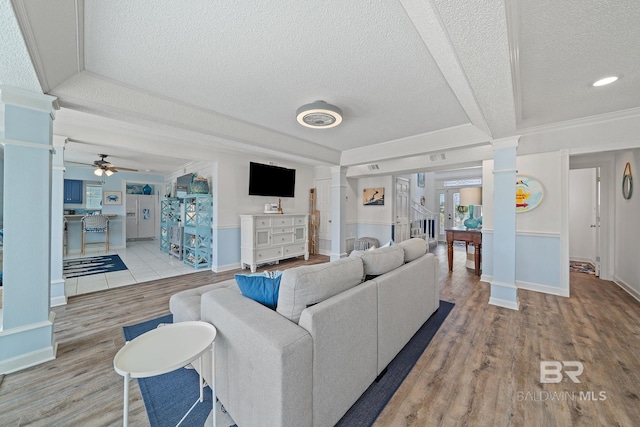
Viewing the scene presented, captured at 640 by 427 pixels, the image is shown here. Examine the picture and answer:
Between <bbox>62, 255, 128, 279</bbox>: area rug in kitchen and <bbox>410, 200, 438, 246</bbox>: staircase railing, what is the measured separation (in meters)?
7.12

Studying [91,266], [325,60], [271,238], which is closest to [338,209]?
[271,238]

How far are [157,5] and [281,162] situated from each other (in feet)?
13.5

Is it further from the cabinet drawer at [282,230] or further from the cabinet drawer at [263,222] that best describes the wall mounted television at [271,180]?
the cabinet drawer at [282,230]

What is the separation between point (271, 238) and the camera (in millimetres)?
5000

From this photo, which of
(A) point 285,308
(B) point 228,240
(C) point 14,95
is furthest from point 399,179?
(C) point 14,95

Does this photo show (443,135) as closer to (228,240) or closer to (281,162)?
(281,162)

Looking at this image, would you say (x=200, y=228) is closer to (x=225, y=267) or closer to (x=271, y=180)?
(x=225, y=267)

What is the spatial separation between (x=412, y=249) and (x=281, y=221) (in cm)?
329

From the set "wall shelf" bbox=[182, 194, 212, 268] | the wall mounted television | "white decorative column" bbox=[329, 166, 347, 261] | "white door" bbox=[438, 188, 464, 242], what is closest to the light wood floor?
"wall shelf" bbox=[182, 194, 212, 268]

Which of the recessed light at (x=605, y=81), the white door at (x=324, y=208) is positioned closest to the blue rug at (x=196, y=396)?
the recessed light at (x=605, y=81)

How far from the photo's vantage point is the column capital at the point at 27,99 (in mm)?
1766

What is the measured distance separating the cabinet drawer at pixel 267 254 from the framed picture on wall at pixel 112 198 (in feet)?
17.4

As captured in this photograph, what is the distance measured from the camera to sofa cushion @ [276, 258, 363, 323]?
1.31 metres

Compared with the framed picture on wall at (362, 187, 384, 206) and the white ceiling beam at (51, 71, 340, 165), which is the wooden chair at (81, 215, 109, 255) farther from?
the framed picture on wall at (362, 187, 384, 206)
